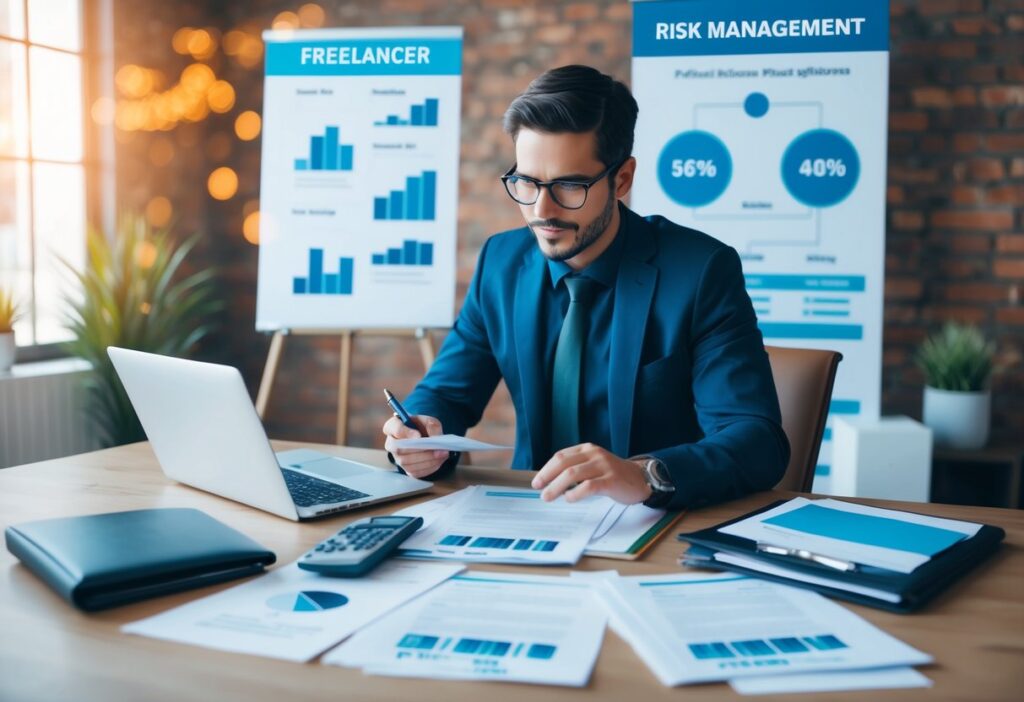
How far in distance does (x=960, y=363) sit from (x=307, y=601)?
2.89 m

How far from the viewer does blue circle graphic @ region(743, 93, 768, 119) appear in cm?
322

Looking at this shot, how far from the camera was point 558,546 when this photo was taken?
1095 millimetres

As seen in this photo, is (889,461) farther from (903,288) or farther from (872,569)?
(872,569)

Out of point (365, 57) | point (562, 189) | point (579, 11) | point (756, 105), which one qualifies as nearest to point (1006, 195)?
point (756, 105)

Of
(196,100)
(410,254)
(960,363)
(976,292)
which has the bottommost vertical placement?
(960,363)

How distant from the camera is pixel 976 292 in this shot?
3.50 m

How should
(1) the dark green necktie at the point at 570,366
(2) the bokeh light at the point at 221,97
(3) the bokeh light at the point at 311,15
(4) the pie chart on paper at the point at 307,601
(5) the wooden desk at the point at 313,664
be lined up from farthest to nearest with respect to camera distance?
1. (2) the bokeh light at the point at 221,97
2. (3) the bokeh light at the point at 311,15
3. (1) the dark green necktie at the point at 570,366
4. (4) the pie chart on paper at the point at 307,601
5. (5) the wooden desk at the point at 313,664

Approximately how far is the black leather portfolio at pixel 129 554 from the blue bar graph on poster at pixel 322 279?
2.24 metres

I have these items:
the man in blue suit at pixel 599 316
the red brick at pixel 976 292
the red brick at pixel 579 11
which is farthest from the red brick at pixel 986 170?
the man in blue suit at pixel 599 316

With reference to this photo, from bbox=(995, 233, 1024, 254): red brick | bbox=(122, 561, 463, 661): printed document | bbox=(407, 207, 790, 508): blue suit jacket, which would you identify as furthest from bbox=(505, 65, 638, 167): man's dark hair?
bbox=(995, 233, 1024, 254): red brick

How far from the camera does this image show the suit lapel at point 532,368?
67.8 inches

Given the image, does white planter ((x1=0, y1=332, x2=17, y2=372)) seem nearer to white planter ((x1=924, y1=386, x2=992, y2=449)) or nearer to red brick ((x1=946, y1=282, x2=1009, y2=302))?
white planter ((x1=924, y1=386, x2=992, y2=449))

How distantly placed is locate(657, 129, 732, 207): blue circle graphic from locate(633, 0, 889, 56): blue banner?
1.02 feet

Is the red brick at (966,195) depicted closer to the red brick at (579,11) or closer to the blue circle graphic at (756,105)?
the blue circle graphic at (756,105)
